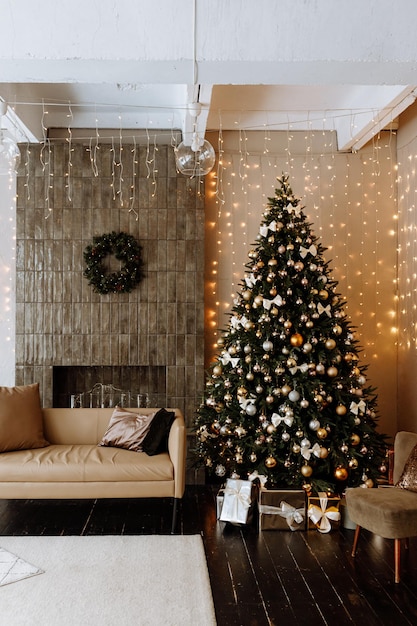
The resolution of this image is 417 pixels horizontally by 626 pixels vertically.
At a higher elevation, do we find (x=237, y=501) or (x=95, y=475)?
(x=95, y=475)

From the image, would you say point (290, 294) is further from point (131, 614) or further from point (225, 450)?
point (131, 614)

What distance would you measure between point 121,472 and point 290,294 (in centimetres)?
188

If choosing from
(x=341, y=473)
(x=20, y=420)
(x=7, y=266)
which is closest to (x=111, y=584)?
(x=20, y=420)

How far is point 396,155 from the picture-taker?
247 inches

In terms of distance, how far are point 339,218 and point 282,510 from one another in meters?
3.10

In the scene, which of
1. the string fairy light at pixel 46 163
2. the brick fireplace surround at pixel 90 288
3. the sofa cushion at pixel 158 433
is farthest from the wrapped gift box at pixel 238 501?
the string fairy light at pixel 46 163

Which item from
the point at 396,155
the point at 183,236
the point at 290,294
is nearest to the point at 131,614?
the point at 290,294

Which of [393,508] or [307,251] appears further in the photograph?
[307,251]

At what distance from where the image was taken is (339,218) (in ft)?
20.5

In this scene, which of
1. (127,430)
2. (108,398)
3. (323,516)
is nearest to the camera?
(323,516)

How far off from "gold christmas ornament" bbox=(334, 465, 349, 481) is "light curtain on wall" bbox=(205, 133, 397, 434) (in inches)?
66.7

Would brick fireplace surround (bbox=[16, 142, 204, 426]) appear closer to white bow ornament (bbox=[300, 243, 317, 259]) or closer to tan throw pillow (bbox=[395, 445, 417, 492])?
white bow ornament (bbox=[300, 243, 317, 259])

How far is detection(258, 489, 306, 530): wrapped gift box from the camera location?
4445mm

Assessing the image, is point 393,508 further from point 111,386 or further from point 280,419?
point 111,386
